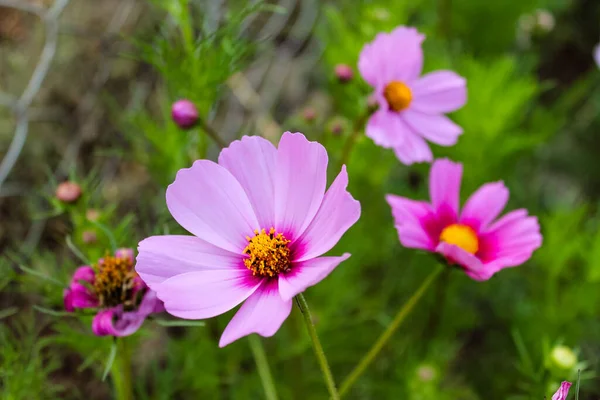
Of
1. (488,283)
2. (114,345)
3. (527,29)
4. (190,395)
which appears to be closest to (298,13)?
(527,29)

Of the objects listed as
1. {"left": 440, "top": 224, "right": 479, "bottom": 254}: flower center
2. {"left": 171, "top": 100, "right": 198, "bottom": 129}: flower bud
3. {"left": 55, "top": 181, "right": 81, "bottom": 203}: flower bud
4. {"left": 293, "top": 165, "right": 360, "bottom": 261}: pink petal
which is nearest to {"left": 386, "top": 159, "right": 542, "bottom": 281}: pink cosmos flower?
{"left": 440, "top": 224, "right": 479, "bottom": 254}: flower center

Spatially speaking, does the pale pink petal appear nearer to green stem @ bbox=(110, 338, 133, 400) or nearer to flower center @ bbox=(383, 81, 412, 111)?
flower center @ bbox=(383, 81, 412, 111)

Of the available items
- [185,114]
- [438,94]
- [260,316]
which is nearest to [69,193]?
[185,114]

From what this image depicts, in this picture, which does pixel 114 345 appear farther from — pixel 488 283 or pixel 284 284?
pixel 488 283

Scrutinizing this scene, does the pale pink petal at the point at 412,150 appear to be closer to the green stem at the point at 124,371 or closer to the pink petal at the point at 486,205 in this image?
the pink petal at the point at 486,205

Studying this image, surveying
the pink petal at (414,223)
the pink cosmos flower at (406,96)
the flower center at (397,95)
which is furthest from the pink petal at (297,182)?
the flower center at (397,95)

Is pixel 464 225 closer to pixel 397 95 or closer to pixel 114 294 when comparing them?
pixel 397 95
